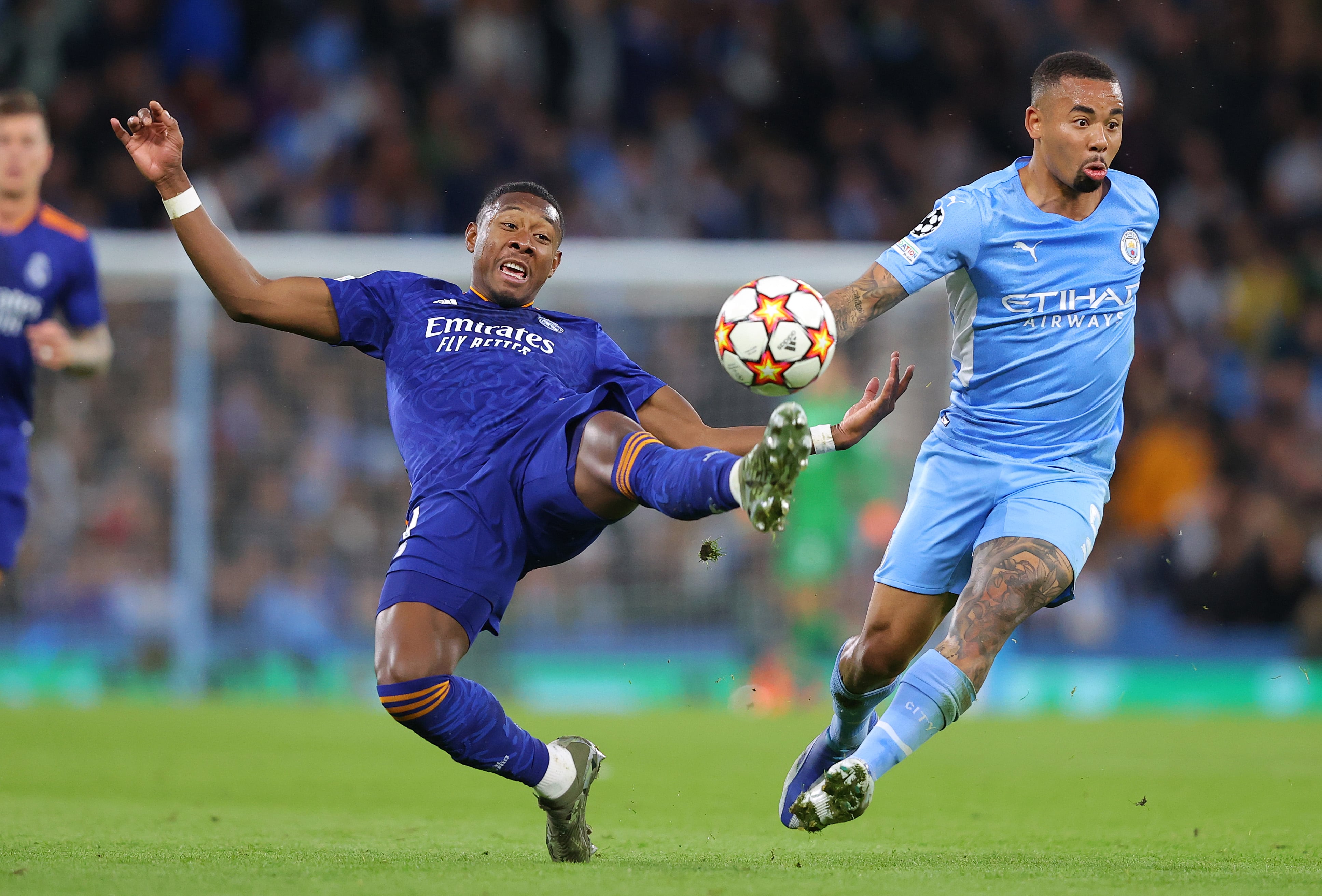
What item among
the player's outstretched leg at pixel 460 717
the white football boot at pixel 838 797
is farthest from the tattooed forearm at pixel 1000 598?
the player's outstretched leg at pixel 460 717

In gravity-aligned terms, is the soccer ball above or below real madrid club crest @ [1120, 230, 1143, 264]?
below

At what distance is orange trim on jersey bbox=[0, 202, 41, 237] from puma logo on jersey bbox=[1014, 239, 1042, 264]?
173 inches

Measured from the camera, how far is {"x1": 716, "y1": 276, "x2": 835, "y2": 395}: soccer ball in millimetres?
4797

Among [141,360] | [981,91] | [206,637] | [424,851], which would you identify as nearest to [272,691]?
[206,637]

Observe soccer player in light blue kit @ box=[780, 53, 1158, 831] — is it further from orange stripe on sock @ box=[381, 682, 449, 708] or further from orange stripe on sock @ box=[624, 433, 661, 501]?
orange stripe on sock @ box=[381, 682, 449, 708]

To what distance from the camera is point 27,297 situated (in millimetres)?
6828

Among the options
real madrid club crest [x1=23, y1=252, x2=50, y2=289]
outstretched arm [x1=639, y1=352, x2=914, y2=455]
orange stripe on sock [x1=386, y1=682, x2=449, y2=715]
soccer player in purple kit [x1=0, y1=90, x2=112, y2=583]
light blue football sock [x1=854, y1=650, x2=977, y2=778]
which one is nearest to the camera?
light blue football sock [x1=854, y1=650, x2=977, y2=778]

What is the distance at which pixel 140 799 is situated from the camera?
6.82 meters

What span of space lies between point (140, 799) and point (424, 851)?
2308 mm

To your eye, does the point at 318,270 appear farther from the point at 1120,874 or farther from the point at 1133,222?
the point at 1120,874

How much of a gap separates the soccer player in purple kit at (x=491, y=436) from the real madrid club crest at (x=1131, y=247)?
989 millimetres

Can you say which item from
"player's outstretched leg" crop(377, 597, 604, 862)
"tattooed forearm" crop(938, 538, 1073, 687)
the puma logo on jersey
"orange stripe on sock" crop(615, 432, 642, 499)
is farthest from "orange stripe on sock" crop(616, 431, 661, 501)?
the puma logo on jersey

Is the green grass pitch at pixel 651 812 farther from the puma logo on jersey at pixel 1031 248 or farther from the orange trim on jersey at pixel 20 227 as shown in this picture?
the orange trim on jersey at pixel 20 227

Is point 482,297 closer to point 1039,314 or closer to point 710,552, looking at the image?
point 710,552
